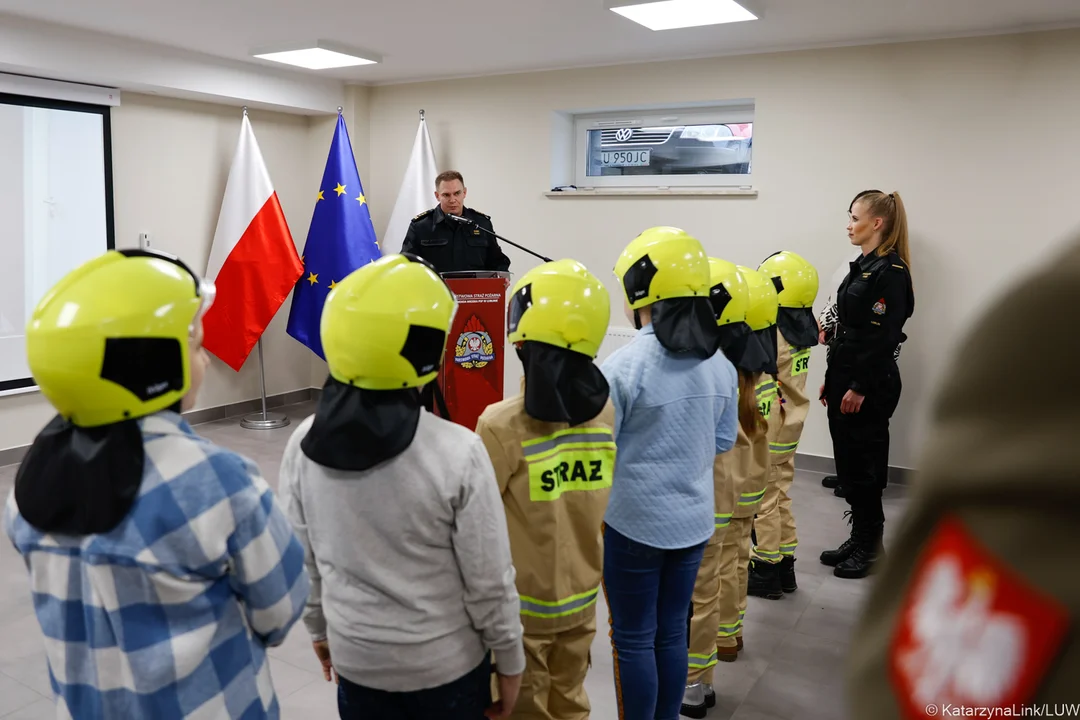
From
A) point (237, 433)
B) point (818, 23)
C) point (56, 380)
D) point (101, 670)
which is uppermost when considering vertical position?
point (818, 23)

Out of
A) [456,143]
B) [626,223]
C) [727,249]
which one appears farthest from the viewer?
[456,143]

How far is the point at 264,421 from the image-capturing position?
629 centimetres

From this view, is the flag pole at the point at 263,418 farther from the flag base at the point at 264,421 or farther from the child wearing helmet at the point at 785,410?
the child wearing helmet at the point at 785,410

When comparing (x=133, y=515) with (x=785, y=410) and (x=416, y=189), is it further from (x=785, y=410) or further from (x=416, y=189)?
(x=416, y=189)

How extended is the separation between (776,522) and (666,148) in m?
3.44

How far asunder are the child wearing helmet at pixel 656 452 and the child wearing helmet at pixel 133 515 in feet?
3.58

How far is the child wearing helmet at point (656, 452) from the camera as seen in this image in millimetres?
2148

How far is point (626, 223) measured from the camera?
5.94m

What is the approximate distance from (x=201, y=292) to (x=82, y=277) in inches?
7.0

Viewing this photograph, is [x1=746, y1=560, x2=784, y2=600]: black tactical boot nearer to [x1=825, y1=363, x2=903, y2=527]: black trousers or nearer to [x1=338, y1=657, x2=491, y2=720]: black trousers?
[x1=825, y1=363, x2=903, y2=527]: black trousers

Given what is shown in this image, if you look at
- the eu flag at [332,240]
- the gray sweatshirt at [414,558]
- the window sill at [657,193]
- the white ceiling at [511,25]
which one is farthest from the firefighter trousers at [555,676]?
the eu flag at [332,240]

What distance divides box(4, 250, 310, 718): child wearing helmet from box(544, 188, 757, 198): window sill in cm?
471

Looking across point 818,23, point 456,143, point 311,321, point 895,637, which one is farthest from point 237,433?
point 895,637

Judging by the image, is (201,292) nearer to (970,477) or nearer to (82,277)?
(82,277)
